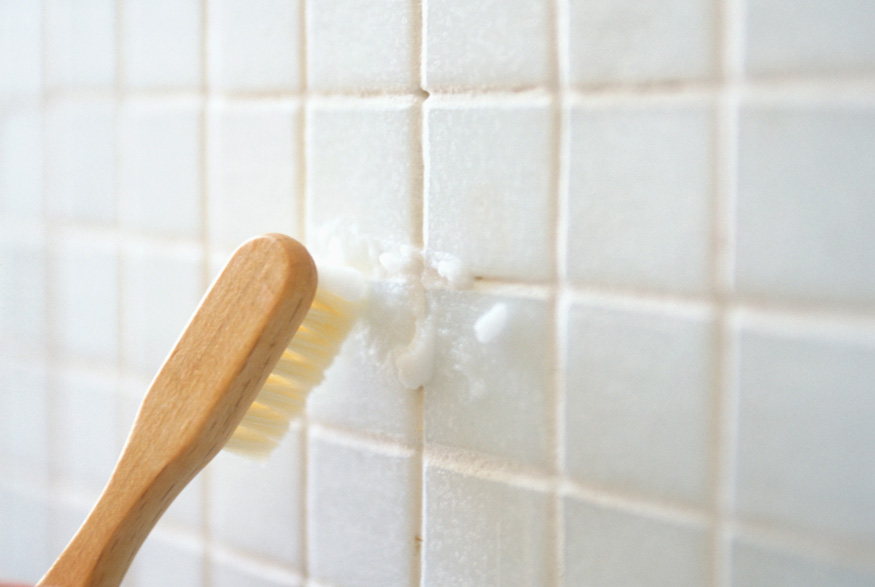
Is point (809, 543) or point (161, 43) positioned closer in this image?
point (809, 543)

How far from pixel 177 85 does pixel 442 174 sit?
0.20 meters

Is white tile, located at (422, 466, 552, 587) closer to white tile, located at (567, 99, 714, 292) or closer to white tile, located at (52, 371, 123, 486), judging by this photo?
white tile, located at (567, 99, 714, 292)

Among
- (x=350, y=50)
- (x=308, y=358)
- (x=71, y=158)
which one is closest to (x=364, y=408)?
(x=308, y=358)

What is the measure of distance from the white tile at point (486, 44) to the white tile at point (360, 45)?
0.01 m

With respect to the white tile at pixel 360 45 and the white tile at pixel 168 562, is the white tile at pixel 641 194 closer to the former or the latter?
the white tile at pixel 360 45

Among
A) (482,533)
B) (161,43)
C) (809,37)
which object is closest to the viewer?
(809,37)

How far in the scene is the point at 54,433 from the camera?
60cm

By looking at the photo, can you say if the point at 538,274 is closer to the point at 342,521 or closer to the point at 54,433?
the point at 342,521

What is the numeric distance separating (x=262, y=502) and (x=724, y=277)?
299mm

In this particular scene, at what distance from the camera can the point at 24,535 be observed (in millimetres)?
626

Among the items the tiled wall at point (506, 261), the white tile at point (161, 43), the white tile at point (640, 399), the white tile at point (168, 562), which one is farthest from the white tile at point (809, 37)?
the white tile at point (168, 562)

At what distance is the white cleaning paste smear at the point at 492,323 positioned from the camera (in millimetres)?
395

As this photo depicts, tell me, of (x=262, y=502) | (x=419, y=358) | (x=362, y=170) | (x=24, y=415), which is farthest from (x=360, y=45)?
(x=24, y=415)

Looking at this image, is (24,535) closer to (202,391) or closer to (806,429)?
(202,391)
